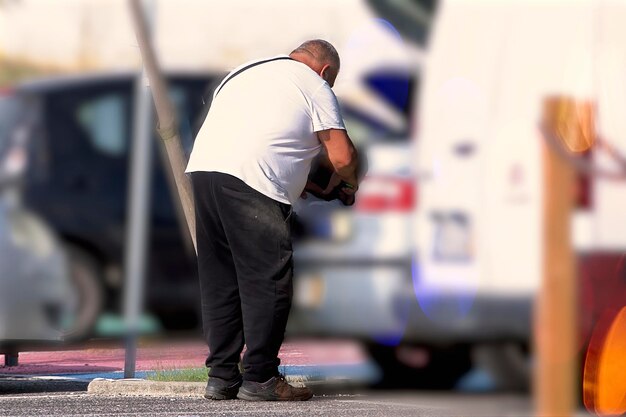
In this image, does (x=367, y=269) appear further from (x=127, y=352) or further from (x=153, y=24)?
(x=153, y=24)

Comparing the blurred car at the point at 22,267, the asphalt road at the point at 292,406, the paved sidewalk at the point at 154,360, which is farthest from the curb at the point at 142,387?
the blurred car at the point at 22,267

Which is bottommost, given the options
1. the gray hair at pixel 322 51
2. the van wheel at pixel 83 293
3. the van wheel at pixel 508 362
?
the van wheel at pixel 83 293

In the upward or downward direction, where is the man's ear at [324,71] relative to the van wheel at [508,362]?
upward

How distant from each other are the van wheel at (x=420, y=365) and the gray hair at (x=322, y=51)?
3.36ft

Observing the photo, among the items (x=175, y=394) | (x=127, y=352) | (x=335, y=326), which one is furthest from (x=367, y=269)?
(x=127, y=352)

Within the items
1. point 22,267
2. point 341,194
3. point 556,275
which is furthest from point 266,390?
point 556,275

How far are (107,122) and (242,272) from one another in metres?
2.79

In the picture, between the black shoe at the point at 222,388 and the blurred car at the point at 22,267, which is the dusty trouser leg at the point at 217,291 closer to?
the black shoe at the point at 222,388

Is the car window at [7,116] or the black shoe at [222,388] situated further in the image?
the car window at [7,116]

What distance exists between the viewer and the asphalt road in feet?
17.6

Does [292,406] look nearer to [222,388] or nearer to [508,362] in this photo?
[222,388]

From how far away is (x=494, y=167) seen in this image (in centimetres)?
484

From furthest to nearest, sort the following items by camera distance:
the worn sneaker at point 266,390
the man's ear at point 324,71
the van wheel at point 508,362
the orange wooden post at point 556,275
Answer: the worn sneaker at point 266,390 < the man's ear at point 324,71 < the van wheel at point 508,362 < the orange wooden post at point 556,275

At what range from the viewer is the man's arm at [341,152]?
5637mm
